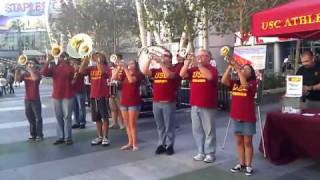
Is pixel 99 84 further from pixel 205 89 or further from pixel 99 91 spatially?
pixel 205 89

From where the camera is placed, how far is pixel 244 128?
6184 millimetres

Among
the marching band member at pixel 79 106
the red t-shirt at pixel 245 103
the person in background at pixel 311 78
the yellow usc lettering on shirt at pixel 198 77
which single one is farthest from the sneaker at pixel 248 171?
the marching band member at pixel 79 106

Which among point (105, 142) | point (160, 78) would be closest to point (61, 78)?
point (105, 142)

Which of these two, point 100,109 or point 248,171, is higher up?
point 100,109

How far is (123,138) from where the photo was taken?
909 cm

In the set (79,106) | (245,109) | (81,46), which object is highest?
(81,46)

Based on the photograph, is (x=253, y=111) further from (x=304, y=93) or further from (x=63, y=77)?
(x=63, y=77)

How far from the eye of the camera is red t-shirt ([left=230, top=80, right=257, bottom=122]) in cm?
614

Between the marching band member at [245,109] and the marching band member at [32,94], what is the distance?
431 centimetres

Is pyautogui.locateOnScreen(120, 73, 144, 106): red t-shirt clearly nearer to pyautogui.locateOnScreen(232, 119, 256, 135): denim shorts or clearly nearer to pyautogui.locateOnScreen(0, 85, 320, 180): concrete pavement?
pyautogui.locateOnScreen(0, 85, 320, 180): concrete pavement

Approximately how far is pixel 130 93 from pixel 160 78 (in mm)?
715

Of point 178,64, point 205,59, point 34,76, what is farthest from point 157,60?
point 34,76

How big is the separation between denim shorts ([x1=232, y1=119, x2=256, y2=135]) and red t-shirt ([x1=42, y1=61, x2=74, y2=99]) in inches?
143

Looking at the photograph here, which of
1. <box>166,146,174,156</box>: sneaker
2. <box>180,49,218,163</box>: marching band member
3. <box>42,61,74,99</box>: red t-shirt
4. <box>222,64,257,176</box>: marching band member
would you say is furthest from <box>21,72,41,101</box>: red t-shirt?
<box>222,64,257,176</box>: marching band member
